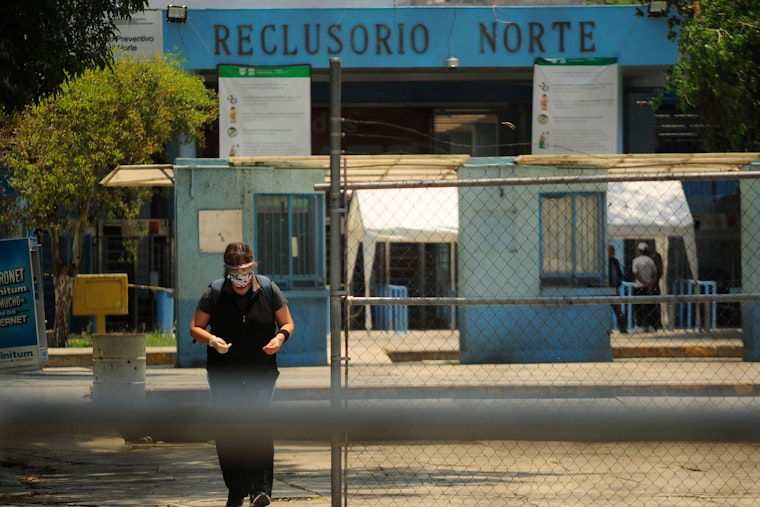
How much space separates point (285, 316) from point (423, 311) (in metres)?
15.7

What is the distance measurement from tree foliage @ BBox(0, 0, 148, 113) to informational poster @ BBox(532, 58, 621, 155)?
1017 centimetres

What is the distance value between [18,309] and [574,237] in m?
7.00

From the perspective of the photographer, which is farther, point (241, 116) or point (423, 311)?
point (423, 311)

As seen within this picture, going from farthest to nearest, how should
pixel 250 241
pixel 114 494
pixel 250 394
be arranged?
pixel 250 241, pixel 114 494, pixel 250 394

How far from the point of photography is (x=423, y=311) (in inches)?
915

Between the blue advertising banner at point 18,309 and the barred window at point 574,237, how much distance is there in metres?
6.54

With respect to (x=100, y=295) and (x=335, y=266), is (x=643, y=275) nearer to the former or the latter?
(x=100, y=295)

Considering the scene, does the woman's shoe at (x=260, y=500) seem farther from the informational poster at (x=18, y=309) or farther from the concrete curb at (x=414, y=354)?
the concrete curb at (x=414, y=354)

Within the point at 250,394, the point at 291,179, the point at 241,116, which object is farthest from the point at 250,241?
the point at 250,394

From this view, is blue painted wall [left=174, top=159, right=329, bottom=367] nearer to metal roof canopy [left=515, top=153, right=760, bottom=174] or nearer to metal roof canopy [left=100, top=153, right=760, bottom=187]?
metal roof canopy [left=100, top=153, right=760, bottom=187]

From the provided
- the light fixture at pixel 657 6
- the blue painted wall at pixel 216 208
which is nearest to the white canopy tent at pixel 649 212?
the light fixture at pixel 657 6

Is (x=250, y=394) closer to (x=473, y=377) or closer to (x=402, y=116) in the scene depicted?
(x=473, y=377)

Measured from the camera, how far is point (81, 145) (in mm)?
19094

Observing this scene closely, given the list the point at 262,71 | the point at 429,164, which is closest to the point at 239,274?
the point at 429,164
